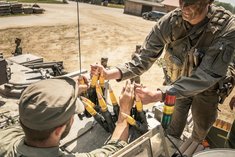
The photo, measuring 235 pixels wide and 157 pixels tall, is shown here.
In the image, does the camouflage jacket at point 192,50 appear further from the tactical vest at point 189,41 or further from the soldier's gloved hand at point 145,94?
the soldier's gloved hand at point 145,94

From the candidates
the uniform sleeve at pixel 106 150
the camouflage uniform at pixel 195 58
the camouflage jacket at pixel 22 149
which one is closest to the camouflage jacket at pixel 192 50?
the camouflage uniform at pixel 195 58

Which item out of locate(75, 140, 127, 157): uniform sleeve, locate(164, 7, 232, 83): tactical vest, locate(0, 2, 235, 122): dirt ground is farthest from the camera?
locate(0, 2, 235, 122): dirt ground

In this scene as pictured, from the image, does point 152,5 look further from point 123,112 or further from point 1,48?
point 123,112

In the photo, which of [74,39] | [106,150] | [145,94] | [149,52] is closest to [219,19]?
[149,52]

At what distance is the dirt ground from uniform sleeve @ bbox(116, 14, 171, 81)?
A: 7014mm

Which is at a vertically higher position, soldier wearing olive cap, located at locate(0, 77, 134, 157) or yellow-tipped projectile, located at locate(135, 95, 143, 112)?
soldier wearing olive cap, located at locate(0, 77, 134, 157)

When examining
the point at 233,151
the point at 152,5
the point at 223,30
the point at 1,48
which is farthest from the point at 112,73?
the point at 152,5

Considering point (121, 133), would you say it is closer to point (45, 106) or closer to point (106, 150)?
point (106, 150)

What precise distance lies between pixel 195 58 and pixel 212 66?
248 millimetres

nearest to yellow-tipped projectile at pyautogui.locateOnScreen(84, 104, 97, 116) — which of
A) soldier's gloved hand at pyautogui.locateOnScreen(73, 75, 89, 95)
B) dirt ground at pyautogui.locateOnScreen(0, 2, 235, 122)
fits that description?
soldier's gloved hand at pyautogui.locateOnScreen(73, 75, 89, 95)

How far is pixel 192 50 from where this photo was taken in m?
3.61

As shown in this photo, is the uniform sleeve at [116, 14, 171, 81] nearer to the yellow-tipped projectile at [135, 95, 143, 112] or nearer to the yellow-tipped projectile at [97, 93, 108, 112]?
the yellow-tipped projectile at [97, 93, 108, 112]

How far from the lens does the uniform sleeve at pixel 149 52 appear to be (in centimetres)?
385

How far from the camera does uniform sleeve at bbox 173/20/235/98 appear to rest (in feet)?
11.0
